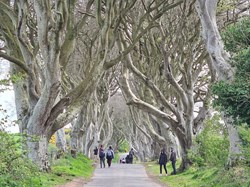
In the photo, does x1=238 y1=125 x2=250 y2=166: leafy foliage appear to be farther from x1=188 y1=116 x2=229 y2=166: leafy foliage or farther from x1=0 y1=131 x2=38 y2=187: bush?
x1=0 y1=131 x2=38 y2=187: bush

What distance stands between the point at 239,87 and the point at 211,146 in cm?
832

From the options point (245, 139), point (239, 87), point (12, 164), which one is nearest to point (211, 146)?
point (245, 139)

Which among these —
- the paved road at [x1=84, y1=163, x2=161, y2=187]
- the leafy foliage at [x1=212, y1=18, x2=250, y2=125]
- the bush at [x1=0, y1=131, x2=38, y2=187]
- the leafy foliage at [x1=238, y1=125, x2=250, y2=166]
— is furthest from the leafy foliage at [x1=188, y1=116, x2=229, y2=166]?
the bush at [x1=0, y1=131, x2=38, y2=187]

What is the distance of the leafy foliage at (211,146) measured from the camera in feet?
62.6

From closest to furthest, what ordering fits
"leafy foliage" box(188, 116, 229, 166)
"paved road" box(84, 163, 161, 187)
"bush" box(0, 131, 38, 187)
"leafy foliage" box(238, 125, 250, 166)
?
"bush" box(0, 131, 38, 187), "leafy foliage" box(238, 125, 250, 166), "leafy foliage" box(188, 116, 229, 166), "paved road" box(84, 163, 161, 187)

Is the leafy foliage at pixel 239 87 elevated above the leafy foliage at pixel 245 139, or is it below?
above

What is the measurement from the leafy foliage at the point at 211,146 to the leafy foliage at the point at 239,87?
528 cm

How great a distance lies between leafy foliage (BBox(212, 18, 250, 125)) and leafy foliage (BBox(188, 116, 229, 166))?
528 cm

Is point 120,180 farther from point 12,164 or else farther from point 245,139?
point 12,164

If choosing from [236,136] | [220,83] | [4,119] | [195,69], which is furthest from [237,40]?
[195,69]

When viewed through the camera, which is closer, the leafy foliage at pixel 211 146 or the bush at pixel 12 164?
the bush at pixel 12 164

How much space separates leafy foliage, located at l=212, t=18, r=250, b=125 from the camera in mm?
12203

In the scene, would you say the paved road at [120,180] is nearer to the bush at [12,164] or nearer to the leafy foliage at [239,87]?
the bush at [12,164]

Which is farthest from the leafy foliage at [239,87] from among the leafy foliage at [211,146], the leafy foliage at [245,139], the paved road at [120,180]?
the paved road at [120,180]
